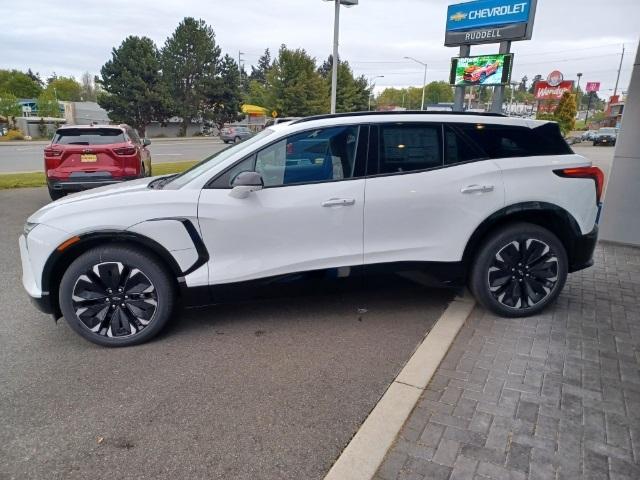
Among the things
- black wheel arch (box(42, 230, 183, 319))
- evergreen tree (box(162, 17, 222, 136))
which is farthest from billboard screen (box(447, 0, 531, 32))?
evergreen tree (box(162, 17, 222, 136))

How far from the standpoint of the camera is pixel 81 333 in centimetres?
344

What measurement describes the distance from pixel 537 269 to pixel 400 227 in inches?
52.7

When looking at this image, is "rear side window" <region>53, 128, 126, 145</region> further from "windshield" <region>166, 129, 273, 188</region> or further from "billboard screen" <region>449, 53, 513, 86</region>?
"billboard screen" <region>449, 53, 513, 86</region>

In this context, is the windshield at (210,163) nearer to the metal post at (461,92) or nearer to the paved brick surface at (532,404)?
the paved brick surface at (532,404)

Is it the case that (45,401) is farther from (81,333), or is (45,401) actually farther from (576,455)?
(576,455)

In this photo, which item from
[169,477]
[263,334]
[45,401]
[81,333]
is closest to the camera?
[169,477]

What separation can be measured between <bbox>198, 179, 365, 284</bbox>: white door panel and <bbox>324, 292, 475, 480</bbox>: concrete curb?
1.02 m

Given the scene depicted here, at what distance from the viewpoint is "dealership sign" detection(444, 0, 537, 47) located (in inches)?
648

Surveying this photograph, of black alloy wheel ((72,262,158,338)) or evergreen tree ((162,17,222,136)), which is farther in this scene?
evergreen tree ((162,17,222,136))

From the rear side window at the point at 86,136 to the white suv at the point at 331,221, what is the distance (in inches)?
225

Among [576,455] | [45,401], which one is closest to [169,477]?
[45,401]

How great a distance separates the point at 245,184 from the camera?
11.0 feet

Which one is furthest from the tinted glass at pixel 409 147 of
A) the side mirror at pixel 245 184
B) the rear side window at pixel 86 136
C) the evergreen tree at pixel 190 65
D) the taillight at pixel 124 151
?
the evergreen tree at pixel 190 65

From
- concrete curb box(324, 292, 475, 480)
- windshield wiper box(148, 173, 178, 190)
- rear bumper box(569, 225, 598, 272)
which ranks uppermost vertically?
windshield wiper box(148, 173, 178, 190)
